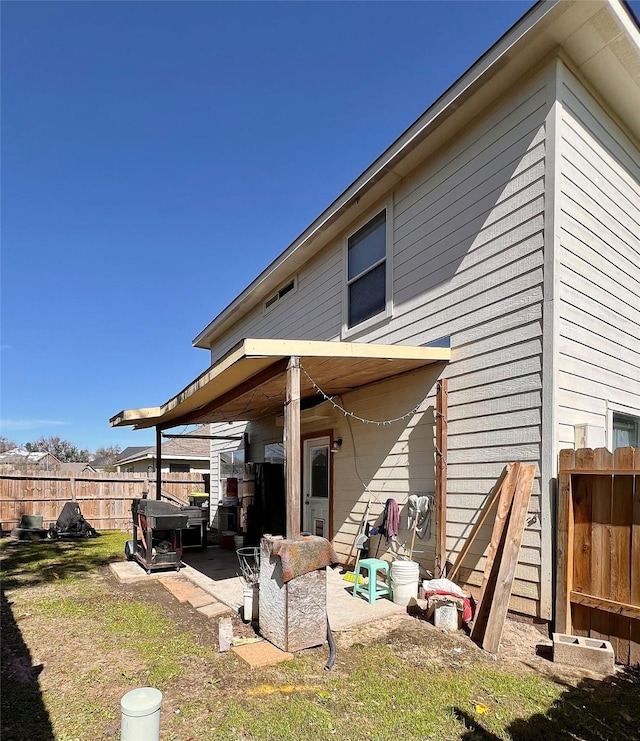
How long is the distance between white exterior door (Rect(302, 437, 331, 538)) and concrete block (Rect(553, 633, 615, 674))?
4431 millimetres

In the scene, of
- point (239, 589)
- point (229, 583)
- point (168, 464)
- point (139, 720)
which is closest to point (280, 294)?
point (229, 583)

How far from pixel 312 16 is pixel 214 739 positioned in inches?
329

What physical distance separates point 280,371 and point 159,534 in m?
4.14

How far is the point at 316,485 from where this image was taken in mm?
8469

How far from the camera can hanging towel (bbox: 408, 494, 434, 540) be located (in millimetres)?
5641

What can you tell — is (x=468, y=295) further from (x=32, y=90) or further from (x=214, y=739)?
(x=32, y=90)

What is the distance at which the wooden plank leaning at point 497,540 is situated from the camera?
4.27m

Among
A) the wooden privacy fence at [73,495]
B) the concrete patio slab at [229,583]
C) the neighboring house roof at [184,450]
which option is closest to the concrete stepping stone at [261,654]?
the concrete patio slab at [229,583]

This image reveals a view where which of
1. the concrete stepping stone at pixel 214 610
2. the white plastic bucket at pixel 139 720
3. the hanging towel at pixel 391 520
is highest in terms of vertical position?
the white plastic bucket at pixel 139 720

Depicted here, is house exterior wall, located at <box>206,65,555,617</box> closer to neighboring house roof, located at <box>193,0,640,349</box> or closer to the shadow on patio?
neighboring house roof, located at <box>193,0,640,349</box>

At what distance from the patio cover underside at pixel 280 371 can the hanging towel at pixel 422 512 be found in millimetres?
1581

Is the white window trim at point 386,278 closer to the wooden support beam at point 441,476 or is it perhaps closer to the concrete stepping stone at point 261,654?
the wooden support beam at point 441,476

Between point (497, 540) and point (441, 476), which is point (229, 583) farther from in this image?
point (497, 540)

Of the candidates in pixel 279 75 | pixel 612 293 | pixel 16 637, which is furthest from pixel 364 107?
pixel 16 637
